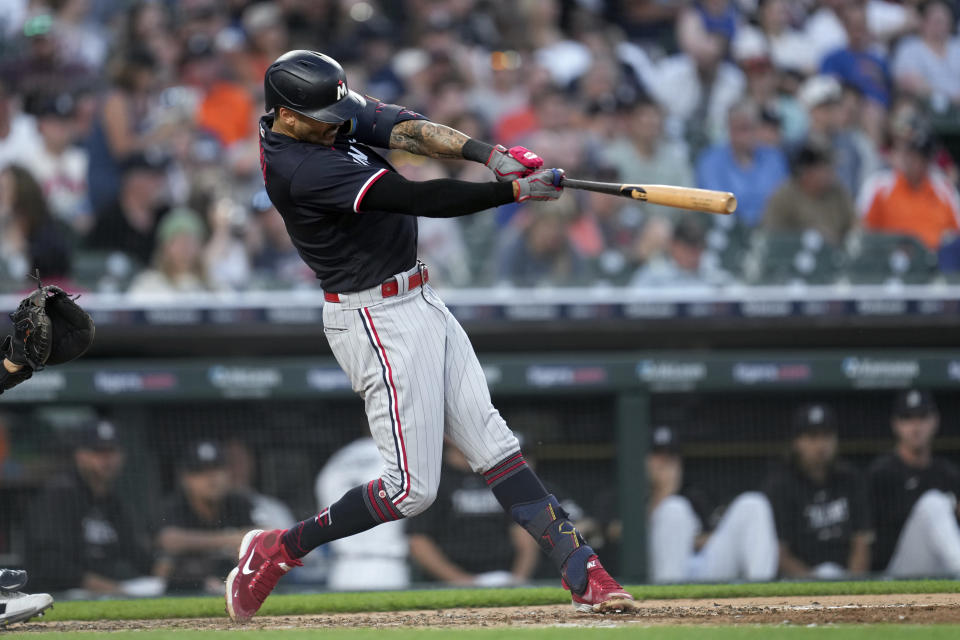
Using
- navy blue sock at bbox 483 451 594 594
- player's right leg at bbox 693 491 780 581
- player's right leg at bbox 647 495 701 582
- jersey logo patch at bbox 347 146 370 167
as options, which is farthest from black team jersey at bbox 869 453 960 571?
jersey logo patch at bbox 347 146 370 167

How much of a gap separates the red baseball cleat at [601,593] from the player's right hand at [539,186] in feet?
3.38

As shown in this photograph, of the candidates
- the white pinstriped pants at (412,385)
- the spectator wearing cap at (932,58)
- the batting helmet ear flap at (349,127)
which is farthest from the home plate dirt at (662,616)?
the spectator wearing cap at (932,58)

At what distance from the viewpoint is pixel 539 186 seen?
10.4 ft

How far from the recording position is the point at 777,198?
6.78m

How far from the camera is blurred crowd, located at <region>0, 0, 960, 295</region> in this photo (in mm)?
6078

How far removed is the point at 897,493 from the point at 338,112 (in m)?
3.30

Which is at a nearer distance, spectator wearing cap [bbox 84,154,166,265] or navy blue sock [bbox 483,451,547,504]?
navy blue sock [bbox 483,451,547,504]

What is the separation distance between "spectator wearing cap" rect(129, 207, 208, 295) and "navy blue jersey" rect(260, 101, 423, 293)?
233cm

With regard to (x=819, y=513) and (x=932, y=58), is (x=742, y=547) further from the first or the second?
(x=932, y=58)

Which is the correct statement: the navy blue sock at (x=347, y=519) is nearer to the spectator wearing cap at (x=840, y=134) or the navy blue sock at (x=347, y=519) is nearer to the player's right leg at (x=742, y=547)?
the player's right leg at (x=742, y=547)

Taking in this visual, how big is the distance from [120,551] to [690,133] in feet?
14.0

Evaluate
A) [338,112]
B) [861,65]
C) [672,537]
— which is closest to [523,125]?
[861,65]

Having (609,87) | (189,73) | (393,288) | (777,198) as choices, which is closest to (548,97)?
(609,87)

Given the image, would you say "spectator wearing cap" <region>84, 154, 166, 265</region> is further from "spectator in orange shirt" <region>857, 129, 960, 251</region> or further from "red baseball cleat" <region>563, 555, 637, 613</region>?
"spectator in orange shirt" <region>857, 129, 960, 251</region>
